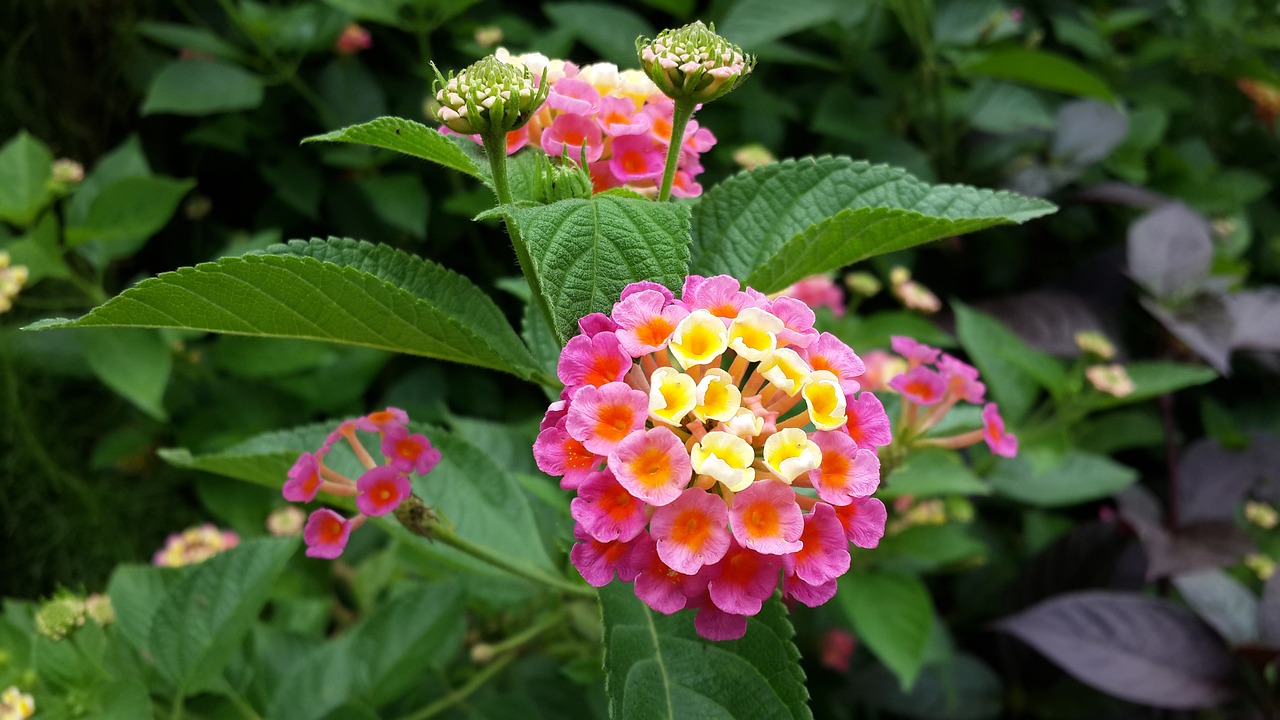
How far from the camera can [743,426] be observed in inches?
20.1

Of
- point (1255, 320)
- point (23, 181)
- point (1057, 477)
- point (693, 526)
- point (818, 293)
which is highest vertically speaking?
point (693, 526)

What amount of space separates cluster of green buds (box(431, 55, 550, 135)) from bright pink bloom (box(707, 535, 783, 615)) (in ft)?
0.98

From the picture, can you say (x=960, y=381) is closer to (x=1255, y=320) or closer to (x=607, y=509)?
(x=607, y=509)

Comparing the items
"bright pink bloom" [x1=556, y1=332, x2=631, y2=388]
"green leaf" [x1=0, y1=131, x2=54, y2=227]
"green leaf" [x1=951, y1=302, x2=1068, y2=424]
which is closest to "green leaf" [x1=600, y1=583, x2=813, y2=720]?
"bright pink bloom" [x1=556, y1=332, x2=631, y2=388]

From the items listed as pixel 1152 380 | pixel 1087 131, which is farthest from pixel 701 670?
pixel 1087 131

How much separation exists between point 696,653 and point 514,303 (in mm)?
1213

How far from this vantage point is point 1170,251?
5.14 ft

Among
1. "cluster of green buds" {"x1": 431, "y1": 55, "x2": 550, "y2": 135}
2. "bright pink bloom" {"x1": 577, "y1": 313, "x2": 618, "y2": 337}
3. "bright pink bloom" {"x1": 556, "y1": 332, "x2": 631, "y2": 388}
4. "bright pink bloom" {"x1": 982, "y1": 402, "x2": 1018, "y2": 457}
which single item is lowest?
"bright pink bloom" {"x1": 982, "y1": 402, "x2": 1018, "y2": 457}

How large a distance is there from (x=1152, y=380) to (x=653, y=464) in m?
1.18

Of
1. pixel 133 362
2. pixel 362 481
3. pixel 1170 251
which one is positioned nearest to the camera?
pixel 362 481

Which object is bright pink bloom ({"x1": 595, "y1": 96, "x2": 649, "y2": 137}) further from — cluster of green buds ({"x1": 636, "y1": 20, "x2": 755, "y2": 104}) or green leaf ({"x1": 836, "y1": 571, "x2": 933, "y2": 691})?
green leaf ({"x1": 836, "y1": 571, "x2": 933, "y2": 691})

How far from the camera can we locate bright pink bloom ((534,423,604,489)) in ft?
1.72

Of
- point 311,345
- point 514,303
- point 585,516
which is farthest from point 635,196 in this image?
point 514,303

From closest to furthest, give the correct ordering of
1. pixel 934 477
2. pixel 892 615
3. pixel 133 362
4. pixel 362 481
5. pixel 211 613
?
1. pixel 362 481
2. pixel 211 613
3. pixel 934 477
4. pixel 892 615
5. pixel 133 362
